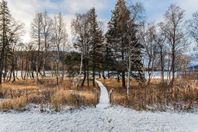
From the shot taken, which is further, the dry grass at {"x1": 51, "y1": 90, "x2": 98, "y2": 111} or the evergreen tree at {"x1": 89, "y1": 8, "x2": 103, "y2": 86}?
the evergreen tree at {"x1": 89, "y1": 8, "x2": 103, "y2": 86}

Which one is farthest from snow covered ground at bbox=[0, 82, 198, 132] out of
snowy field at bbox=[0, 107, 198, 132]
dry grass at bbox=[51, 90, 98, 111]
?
dry grass at bbox=[51, 90, 98, 111]

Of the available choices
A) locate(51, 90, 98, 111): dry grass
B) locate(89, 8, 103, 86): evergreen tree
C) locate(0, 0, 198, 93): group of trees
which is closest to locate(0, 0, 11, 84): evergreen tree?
locate(0, 0, 198, 93): group of trees

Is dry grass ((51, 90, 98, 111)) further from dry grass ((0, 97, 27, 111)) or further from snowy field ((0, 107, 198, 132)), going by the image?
dry grass ((0, 97, 27, 111))

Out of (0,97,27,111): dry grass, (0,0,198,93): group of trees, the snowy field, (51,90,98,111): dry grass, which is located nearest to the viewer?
the snowy field

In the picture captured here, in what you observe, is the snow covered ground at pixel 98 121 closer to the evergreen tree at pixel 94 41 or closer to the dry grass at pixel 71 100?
the dry grass at pixel 71 100

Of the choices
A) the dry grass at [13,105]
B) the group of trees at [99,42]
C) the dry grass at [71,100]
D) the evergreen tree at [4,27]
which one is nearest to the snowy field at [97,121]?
the dry grass at [13,105]

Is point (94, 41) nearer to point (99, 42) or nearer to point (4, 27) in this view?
point (99, 42)

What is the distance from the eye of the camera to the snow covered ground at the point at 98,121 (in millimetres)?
13250

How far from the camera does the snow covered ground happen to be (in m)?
13.2

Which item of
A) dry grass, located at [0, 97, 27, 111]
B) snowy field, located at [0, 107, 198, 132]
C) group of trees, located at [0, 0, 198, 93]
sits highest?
group of trees, located at [0, 0, 198, 93]

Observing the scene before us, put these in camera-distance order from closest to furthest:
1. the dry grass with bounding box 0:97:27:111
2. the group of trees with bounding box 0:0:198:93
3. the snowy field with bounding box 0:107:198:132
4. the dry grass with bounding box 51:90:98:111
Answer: the snowy field with bounding box 0:107:198:132, the dry grass with bounding box 0:97:27:111, the dry grass with bounding box 51:90:98:111, the group of trees with bounding box 0:0:198:93

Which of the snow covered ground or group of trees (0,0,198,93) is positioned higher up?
group of trees (0,0,198,93)

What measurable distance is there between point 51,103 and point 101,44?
2523 centimetres

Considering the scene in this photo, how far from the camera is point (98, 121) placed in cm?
1438
